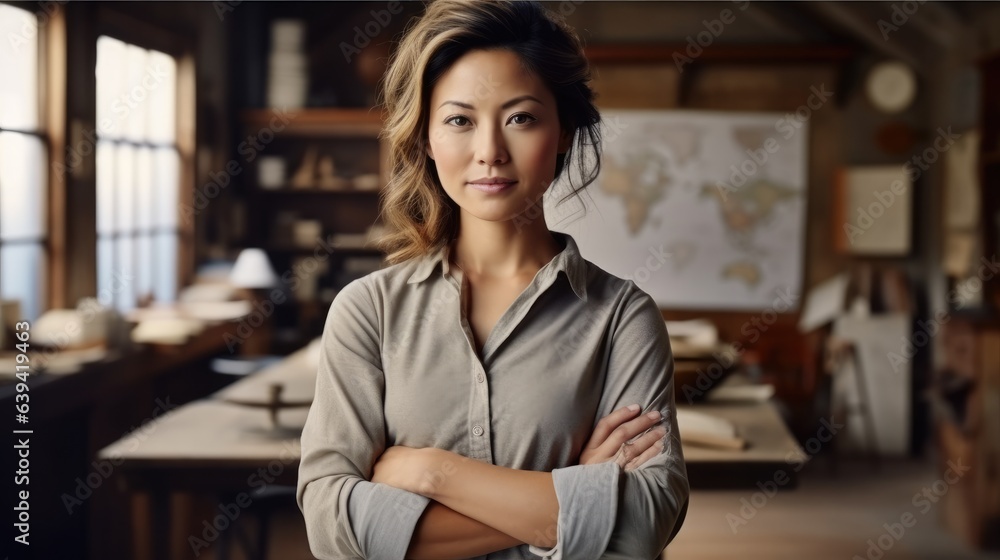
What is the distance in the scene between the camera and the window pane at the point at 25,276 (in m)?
3.93

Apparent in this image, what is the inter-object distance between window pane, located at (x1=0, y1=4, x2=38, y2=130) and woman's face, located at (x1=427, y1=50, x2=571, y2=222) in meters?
3.12

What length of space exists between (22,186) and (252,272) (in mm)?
2201

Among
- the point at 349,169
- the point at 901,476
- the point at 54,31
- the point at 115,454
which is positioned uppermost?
the point at 54,31

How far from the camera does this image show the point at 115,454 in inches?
91.4

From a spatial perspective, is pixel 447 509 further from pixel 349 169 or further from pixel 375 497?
pixel 349 169

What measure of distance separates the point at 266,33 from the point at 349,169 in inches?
43.1

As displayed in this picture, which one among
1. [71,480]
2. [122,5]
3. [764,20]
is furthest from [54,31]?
[764,20]

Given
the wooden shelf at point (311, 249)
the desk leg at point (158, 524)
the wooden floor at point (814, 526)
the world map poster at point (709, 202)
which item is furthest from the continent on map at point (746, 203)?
the desk leg at point (158, 524)

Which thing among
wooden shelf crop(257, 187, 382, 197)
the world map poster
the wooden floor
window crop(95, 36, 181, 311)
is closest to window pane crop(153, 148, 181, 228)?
window crop(95, 36, 181, 311)

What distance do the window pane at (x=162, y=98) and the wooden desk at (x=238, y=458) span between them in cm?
341

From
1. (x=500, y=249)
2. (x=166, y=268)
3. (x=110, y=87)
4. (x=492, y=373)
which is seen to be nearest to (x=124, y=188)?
(x=110, y=87)

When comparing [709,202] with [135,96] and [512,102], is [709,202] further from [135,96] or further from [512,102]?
[512,102]

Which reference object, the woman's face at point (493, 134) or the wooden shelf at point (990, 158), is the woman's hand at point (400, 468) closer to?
the woman's face at point (493, 134)

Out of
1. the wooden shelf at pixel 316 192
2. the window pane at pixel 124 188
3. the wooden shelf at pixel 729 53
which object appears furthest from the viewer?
the wooden shelf at pixel 316 192
